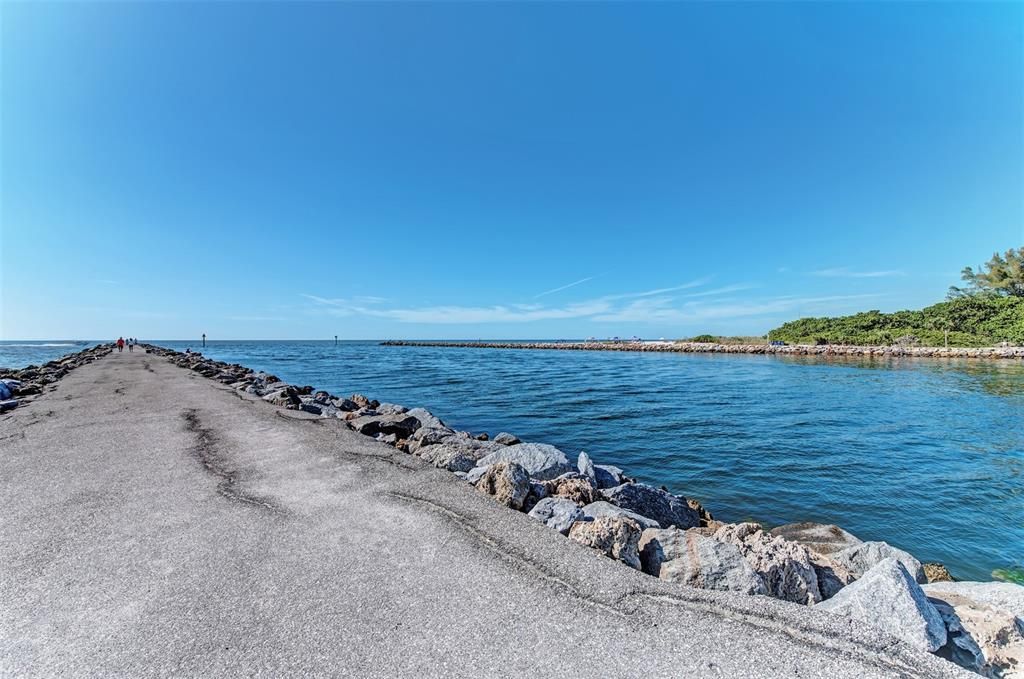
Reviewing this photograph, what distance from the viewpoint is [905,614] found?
2.42 metres

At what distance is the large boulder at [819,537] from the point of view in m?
4.39

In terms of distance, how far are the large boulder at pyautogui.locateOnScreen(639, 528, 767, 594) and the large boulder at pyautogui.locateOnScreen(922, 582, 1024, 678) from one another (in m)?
0.97


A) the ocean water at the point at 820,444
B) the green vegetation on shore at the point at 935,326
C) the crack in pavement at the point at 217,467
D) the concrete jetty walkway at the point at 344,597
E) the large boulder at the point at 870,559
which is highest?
the green vegetation on shore at the point at 935,326

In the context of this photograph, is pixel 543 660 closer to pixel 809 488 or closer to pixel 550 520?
pixel 550 520

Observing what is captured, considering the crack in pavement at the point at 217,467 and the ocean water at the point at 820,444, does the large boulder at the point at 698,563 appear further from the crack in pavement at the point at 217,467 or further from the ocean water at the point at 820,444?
the crack in pavement at the point at 217,467

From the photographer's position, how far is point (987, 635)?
247 centimetres

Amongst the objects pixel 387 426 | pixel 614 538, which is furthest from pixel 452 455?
pixel 614 538

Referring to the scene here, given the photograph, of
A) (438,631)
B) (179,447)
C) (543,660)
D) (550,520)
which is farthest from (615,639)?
(179,447)

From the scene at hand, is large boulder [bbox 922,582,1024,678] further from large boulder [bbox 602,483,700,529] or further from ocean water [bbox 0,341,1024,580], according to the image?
ocean water [bbox 0,341,1024,580]

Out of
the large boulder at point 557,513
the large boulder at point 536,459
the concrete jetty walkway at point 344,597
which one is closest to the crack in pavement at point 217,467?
the concrete jetty walkway at point 344,597

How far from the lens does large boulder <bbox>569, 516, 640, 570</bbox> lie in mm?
3211

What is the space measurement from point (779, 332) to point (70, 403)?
238ft

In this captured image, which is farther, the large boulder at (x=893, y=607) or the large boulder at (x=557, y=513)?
the large boulder at (x=557, y=513)

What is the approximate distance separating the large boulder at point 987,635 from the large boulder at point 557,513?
236cm
